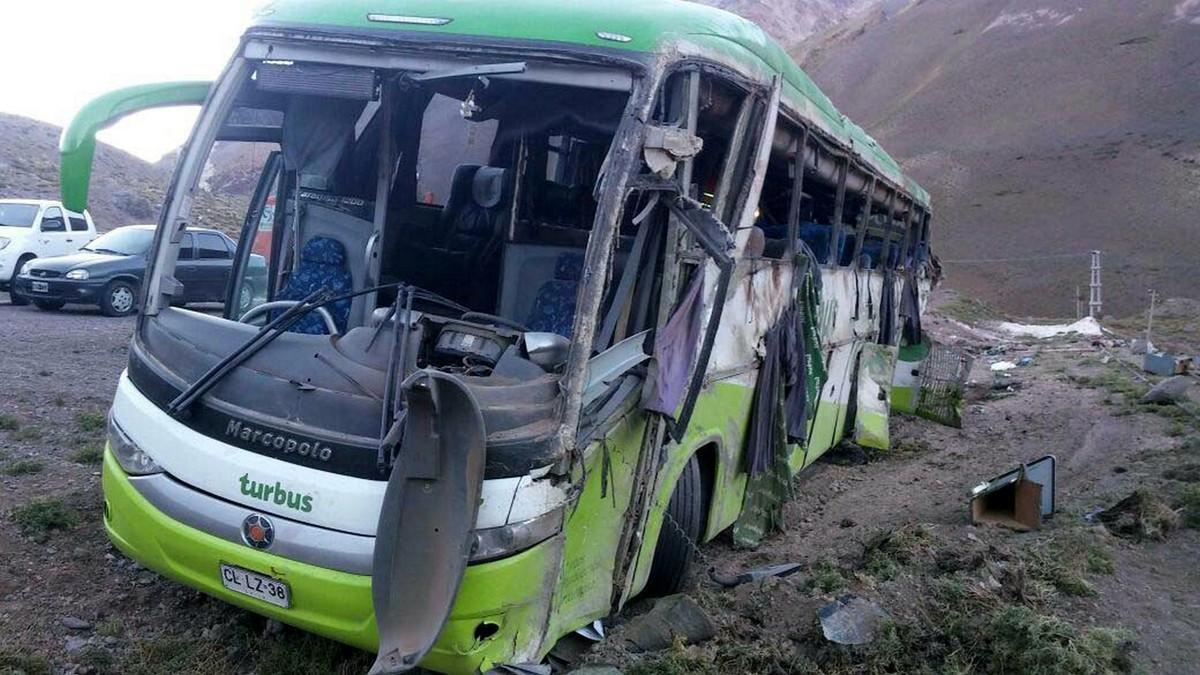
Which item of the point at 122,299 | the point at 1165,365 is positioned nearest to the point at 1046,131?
the point at 1165,365

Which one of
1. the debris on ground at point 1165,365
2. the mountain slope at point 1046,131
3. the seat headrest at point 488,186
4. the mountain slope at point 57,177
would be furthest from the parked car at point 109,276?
the mountain slope at point 1046,131

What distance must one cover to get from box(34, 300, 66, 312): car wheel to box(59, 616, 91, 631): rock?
468 inches

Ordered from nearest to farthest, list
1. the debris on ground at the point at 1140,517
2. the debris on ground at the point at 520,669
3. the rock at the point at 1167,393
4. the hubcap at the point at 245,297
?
the debris on ground at the point at 520,669 → the hubcap at the point at 245,297 → the debris on ground at the point at 1140,517 → the rock at the point at 1167,393

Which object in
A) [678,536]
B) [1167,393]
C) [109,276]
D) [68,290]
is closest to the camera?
[678,536]

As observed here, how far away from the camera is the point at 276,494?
11.0 ft

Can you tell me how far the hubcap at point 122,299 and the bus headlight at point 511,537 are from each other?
13363 millimetres

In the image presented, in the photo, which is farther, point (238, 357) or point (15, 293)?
point (15, 293)

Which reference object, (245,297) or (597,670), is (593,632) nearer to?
(597,670)

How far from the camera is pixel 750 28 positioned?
494 centimetres

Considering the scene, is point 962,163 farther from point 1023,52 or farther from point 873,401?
point 873,401

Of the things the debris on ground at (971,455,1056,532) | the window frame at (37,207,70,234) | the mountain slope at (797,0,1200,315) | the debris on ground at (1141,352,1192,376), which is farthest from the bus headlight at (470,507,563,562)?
the mountain slope at (797,0,1200,315)

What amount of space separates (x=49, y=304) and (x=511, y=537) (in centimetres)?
1405

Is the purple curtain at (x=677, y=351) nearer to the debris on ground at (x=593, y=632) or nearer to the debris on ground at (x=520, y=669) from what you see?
the debris on ground at (x=593, y=632)

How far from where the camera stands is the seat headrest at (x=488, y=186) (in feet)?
18.0
